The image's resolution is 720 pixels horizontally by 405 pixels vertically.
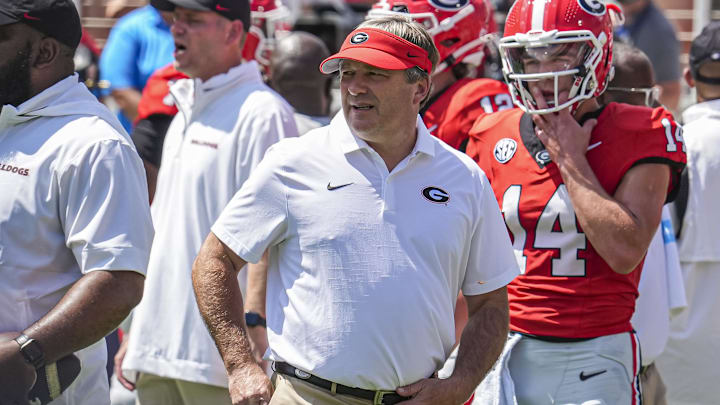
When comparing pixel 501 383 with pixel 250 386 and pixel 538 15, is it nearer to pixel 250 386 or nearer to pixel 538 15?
pixel 250 386

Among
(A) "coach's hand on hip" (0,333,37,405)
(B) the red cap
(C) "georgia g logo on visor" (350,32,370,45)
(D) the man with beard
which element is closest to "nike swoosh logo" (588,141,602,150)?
(B) the red cap

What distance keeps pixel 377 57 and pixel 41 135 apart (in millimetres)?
1100

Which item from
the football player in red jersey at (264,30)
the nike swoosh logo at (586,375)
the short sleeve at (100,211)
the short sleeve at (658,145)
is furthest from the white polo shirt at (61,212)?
the football player in red jersey at (264,30)

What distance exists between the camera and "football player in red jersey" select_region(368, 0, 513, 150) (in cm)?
464

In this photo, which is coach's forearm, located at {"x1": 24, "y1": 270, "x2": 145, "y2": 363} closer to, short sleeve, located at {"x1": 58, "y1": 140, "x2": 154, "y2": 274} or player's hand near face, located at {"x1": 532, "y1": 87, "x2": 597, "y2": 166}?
short sleeve, located at {"x1": 58, "y1": 140, "x2": 154, "y2": 274}

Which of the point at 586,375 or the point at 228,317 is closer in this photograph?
the point at 228,317

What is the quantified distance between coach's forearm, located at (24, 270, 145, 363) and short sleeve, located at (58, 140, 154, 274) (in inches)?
1.7

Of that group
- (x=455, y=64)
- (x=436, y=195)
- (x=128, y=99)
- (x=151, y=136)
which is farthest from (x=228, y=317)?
(x=128, y=99)

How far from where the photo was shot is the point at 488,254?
3.69 m

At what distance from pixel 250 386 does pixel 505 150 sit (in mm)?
1440

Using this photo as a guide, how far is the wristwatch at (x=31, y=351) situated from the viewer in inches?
129

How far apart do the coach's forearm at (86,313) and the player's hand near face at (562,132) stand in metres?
1.57

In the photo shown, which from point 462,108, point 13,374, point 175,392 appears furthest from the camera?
point 175,392

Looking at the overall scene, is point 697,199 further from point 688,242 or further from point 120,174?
point 120,174
